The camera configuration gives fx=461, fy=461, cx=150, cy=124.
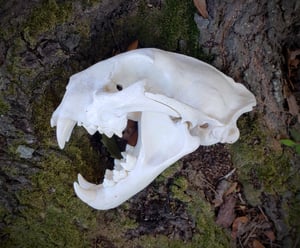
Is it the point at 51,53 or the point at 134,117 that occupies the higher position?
the point at 51,53

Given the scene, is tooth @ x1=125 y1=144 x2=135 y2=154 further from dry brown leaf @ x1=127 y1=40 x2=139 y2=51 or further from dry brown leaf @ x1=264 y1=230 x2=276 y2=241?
dry brown leaf @ x1=264 y1=230 x2=276 y2=241

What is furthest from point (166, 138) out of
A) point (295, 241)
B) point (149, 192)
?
point (295, 241)

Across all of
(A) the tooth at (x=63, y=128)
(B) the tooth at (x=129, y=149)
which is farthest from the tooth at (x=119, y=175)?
(A) the tooth at (x=63, y=128)

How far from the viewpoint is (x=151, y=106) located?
1607 mm

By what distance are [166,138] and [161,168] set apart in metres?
0.12

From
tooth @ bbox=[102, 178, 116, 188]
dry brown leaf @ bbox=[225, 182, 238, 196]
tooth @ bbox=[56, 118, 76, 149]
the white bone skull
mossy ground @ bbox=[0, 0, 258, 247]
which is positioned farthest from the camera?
Result: dry brown leaf @ bbox=[225, 182, 238, 196]

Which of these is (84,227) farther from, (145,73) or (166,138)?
(145,73)

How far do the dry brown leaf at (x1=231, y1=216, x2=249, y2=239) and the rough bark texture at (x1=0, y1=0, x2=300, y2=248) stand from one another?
0.17 feet

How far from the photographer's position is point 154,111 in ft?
5.42

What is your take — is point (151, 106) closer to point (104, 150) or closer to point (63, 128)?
point (63, 128)

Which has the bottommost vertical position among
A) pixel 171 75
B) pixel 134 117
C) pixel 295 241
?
pixel 295 241

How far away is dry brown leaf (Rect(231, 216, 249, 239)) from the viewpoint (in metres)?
2.21

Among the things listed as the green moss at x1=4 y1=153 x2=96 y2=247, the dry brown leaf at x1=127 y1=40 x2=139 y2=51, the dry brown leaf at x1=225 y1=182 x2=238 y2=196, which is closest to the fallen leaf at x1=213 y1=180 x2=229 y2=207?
the dry brown leaf at x1=225 y1=182 x2=238 y2=196

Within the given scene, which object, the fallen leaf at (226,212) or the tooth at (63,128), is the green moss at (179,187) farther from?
the tooth at (63,128)
